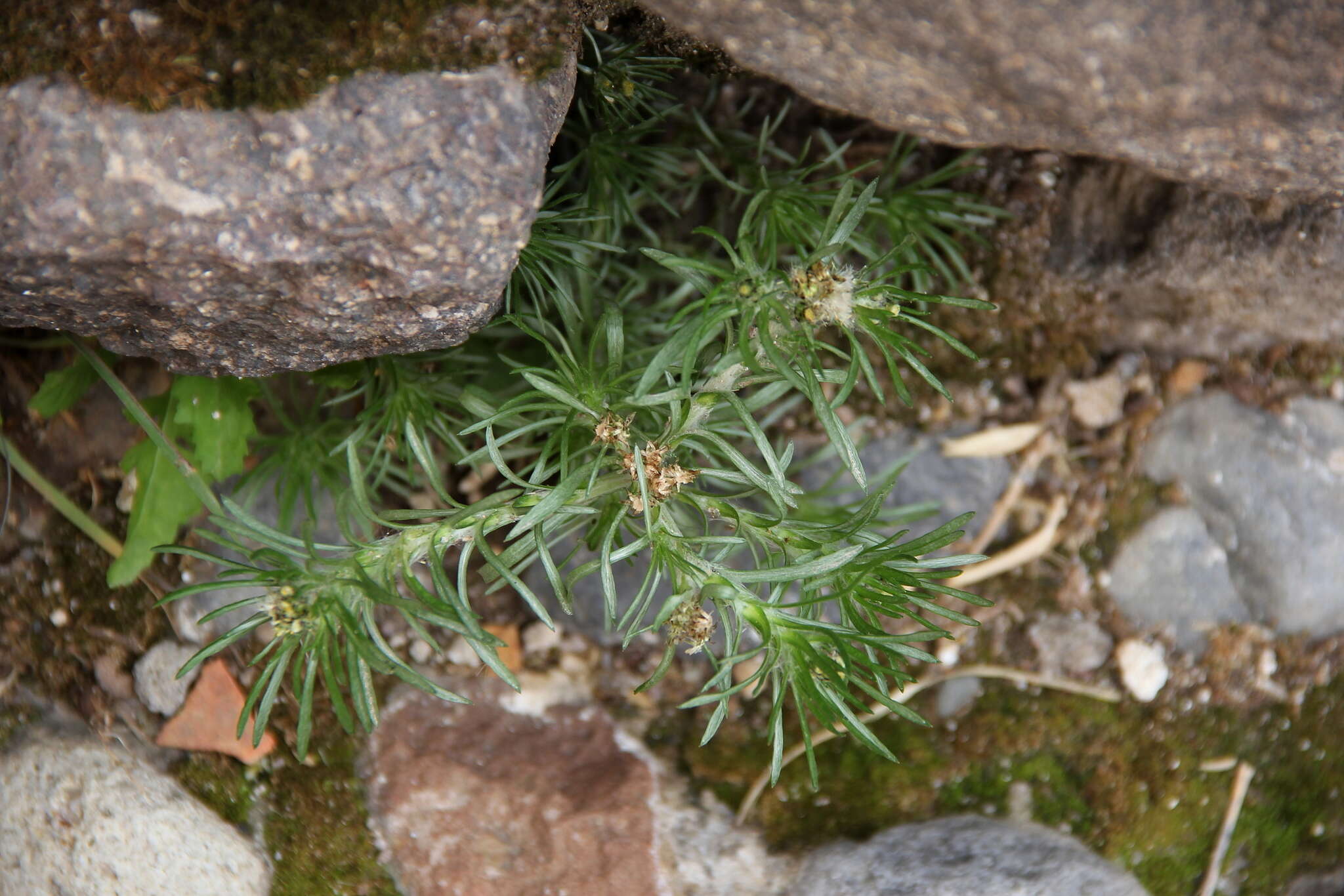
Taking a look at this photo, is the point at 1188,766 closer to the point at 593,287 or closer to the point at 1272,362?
the point at 1272,362

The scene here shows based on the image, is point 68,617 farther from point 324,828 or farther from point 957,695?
point 957,695

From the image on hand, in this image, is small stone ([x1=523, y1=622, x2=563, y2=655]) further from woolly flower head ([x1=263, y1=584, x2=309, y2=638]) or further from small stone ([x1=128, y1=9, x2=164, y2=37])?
small stone ([x1=128, y1=9, x2=164, y2=37])

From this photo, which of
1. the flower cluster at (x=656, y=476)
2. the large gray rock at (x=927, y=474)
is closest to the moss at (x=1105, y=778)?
the large gray rock at (x=927, y=474)

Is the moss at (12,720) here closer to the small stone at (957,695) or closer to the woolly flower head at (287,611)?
the woolly flower head at (287,611)

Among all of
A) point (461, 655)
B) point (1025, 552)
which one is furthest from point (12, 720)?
point (1025, 552)

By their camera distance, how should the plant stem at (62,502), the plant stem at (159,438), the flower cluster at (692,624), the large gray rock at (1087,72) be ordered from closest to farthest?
1. the large gray rock at (1087,72)
2. the flower cluster at (692,624)
3. the plant stem at (159,438)
4. the plant stem at (62,502)

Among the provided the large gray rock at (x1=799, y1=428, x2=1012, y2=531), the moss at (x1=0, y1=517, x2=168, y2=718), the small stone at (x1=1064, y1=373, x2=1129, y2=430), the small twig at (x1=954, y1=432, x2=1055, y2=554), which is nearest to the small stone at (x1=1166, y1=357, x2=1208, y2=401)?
the small stone at (x1=1064, y1=373, x2=1129, y2=430)
